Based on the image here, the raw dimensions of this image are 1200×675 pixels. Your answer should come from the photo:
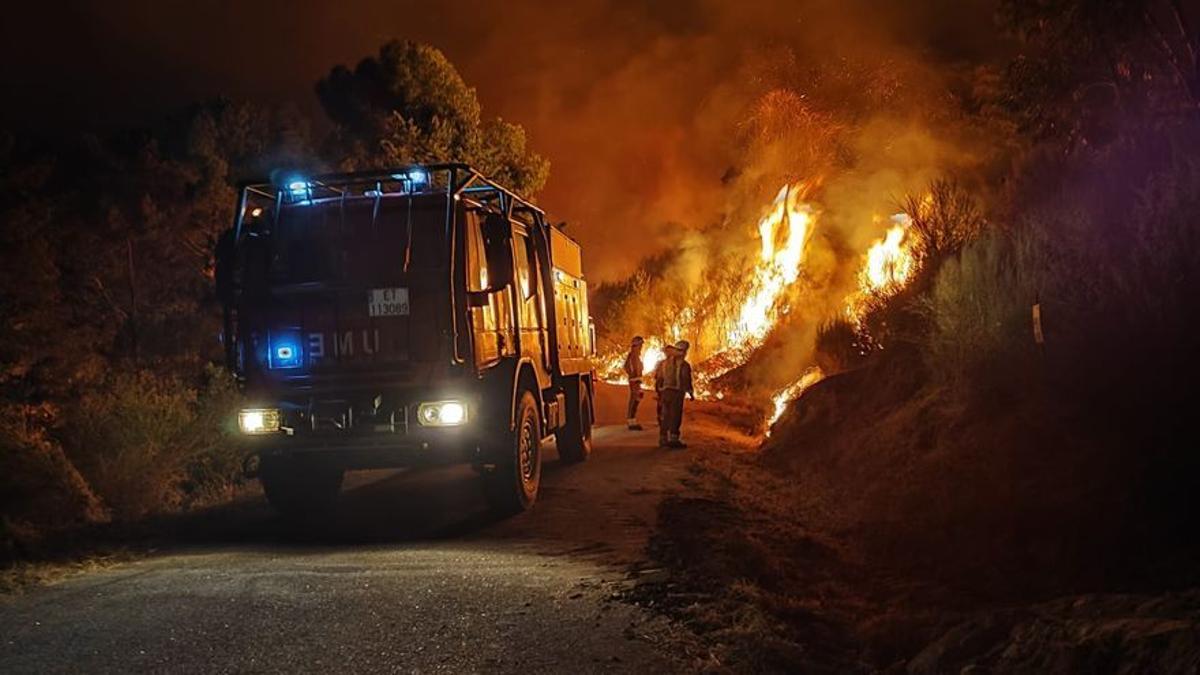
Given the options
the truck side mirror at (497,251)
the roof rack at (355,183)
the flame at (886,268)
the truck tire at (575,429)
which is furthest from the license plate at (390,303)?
the flame at (886,268)

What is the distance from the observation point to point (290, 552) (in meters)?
7.88

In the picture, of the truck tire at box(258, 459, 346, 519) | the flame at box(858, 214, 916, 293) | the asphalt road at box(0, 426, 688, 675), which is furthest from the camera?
the flame at box(858, 214, 916, 293)

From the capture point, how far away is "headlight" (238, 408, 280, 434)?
880 cm

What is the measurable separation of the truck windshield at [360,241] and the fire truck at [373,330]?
1 centimetres

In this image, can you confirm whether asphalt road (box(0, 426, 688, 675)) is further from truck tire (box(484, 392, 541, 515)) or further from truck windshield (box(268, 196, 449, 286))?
truck windshield (box(268, 196, 449, 286))

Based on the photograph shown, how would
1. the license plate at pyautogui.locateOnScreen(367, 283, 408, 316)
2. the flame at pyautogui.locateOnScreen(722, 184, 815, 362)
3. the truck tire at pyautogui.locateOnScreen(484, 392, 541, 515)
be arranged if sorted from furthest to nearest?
the flame at pyautogui.locateOnScreen(722, 184, 815, 362)
the truck tire at pyautogui.locateOnScreen(484, 392, 541, 515)
the license plate at pyautogui.locateOnScreen(367, 283, 408, 316)

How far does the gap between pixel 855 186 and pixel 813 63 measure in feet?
16.8

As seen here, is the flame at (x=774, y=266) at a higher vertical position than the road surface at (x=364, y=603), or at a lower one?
higher

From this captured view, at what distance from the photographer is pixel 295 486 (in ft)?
31.6

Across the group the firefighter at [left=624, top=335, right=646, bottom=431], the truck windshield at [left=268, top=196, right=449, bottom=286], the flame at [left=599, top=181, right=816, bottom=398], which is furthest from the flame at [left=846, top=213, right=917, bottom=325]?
the truck windshield at [left=268, top=196, right=449, bottom=286]

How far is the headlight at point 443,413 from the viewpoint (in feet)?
27.9

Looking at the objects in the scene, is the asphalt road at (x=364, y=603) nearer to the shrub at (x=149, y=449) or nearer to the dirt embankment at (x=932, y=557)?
the dirt embankment at (x=932, y=557)

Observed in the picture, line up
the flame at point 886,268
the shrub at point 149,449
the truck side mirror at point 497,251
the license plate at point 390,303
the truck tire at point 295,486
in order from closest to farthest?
the license plate at point 390,303 < the truck side mirror at point 497,251 < the truck tire at point 295,486 < the shrub at point 149,449 < the flame at point 886,268

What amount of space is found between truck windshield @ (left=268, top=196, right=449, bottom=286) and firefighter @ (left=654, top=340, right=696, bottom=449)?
6.99 metres
